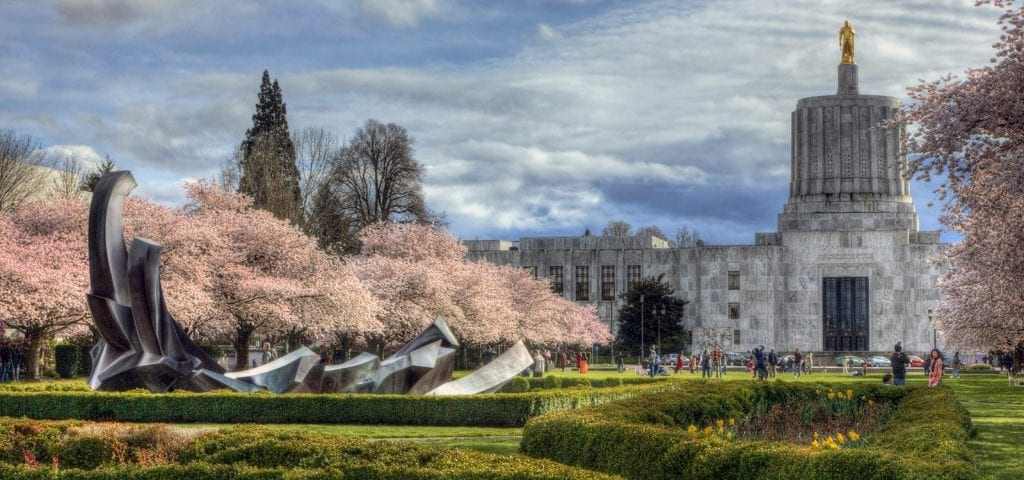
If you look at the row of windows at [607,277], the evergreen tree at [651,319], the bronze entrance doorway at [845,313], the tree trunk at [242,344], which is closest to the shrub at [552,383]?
the tree trunk at [242,344]

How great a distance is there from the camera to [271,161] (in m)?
69.0

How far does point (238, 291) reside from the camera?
49219mm

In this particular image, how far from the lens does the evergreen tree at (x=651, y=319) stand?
101m

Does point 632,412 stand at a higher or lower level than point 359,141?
lower

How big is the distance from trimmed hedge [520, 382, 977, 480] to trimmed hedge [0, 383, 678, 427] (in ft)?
18.1

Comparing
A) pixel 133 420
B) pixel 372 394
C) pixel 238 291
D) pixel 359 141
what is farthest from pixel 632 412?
pixel 359 141

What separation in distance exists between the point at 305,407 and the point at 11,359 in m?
27.2

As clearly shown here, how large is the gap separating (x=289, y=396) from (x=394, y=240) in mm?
41525

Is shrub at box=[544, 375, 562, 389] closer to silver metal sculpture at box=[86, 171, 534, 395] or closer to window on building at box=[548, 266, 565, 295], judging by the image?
silver metal sculpture at box=[86, 171, 534, 395]

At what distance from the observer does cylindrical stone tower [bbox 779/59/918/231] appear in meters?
106

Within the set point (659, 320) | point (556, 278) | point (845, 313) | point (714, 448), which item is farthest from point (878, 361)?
point (714, 448)

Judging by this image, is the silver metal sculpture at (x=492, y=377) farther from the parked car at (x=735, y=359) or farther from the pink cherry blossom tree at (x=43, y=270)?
the parked car at (x=735, y=359)

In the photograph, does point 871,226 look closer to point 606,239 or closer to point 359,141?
point 606,239

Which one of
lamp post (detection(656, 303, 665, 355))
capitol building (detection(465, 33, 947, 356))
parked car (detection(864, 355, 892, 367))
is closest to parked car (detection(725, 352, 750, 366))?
lamp post (detection(656, 303, 665, 355))
